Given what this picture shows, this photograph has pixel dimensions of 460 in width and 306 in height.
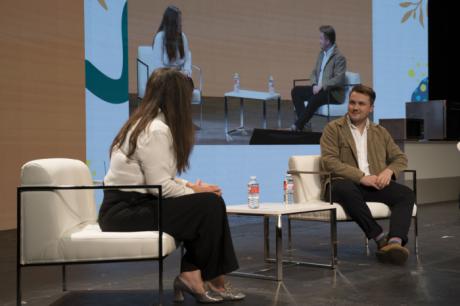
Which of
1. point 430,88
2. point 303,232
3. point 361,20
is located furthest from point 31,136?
point 430,88

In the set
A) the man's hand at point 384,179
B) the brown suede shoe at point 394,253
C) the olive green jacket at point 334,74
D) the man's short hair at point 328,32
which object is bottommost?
the brown suede shoe at point 394,253

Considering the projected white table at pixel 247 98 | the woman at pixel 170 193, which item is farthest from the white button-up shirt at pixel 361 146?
the projected white table at pixel 247 98

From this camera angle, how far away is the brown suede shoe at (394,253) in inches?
156

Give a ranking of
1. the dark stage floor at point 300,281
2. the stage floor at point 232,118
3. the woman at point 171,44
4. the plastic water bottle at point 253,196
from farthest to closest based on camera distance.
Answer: the stage floor at point 232,118
the woman at point 171,44
the plastic water bottle at point 253,196
the dark stage floor at point 300,281

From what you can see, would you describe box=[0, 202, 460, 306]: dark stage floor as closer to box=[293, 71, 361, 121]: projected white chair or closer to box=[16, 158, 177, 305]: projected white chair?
box=[16, 158, 177, 305]: projected white chair

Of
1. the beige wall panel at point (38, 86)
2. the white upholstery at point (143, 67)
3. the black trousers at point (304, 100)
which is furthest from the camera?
the black trousers at point (304, 100)

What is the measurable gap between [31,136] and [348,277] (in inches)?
132

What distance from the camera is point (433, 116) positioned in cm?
818

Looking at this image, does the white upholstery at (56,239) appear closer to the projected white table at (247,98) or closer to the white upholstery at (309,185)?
the white upholstery at (309,185)

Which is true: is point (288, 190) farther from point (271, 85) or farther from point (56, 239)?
point (271, 85)

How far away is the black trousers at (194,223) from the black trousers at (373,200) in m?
1.35

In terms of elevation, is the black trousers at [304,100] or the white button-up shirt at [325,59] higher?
the white button-up shirt at [325,59]

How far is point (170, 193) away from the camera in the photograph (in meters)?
2.90

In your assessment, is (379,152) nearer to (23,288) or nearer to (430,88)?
(23,288)
